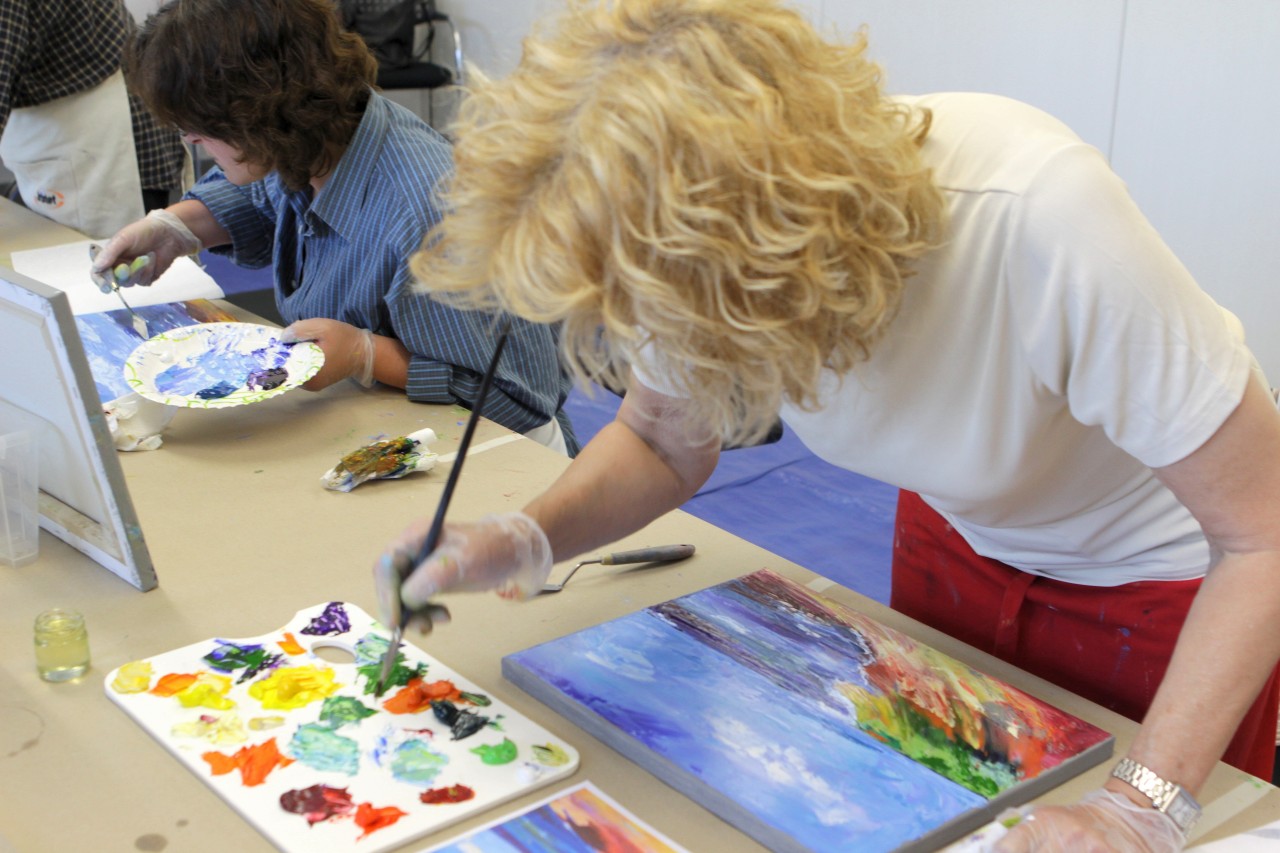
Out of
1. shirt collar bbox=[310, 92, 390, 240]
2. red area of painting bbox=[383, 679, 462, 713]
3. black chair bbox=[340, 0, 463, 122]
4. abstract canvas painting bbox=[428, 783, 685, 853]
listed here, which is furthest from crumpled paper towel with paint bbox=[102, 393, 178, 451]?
black chair bbox=[340, 0, 463, 122]

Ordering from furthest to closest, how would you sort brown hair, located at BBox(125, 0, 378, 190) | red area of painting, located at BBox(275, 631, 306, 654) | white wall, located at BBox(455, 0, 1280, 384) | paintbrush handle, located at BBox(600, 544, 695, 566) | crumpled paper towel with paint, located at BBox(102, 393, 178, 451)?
white wall, located at BBox(455, 0, 1280, 384)
brown hair, located at BBox(125, 0, 378, 190)
crumpled paper towel with paint, located at BBox(102, 393, 178, 451)
paintbrush handle, located at BBox(600, 544, 695, 566)
red area of painting, located at BBox(275, 631, 306, 654)

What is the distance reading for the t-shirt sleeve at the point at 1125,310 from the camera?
913 millimetres

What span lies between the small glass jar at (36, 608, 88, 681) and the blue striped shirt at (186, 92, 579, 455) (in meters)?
0.74

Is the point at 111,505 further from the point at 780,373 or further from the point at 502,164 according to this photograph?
the point at 780,373

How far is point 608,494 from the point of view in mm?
1263

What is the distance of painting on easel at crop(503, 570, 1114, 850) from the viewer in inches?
37.6

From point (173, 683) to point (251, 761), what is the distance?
0.16m

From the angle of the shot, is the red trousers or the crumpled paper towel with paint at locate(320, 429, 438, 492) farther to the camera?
the crumpled paper towel with paint at locate(320, 429, 438, 492)

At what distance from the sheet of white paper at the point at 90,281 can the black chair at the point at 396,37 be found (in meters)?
3.40

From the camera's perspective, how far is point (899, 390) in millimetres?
1111

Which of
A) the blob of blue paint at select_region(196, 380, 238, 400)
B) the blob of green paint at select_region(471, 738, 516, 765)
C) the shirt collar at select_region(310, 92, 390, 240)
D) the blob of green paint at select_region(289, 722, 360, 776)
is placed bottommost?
the blob of green paint at select_region(471, 738, 516, 765)

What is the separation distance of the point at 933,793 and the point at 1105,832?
5.1 inches

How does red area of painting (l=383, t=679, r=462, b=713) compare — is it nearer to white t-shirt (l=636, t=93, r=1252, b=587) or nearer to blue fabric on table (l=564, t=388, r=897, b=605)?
white t-shirt (l=636, t=93, r=1252, b=587)

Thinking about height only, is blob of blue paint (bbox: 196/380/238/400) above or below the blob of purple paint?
above
